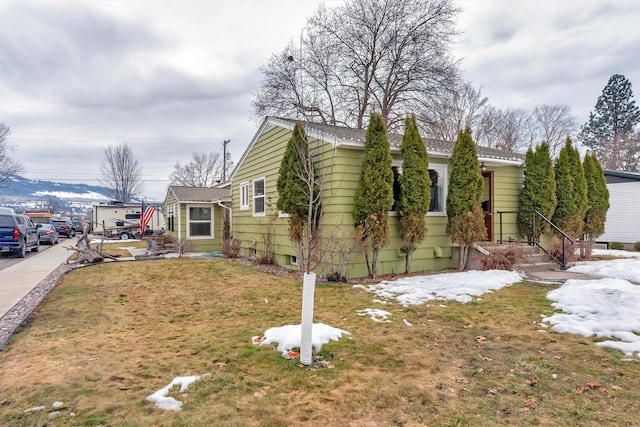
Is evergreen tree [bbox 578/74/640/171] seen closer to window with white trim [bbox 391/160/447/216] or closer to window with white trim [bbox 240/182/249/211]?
window with white trim [bbox 391/160/447/216]

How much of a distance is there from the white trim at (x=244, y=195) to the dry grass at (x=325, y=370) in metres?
7.52

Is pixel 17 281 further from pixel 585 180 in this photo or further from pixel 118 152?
pixel 118 152

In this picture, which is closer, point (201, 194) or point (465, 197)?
point (465, 197)

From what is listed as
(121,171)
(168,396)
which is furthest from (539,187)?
(121,171)

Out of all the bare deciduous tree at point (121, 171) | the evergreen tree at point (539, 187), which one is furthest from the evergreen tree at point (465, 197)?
the bare deciduous tree at point (121, 171)

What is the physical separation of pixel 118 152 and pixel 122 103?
27.1 meters

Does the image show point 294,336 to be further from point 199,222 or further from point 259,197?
point 199,222

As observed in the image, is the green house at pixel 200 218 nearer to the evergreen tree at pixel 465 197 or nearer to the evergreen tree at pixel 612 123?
the evergreen tree at pixel 465 197

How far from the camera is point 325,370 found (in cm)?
337

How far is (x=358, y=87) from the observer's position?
2212cm

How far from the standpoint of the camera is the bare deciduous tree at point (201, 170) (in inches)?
1807

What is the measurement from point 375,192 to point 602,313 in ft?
14.1

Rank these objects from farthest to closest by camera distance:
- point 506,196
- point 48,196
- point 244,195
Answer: point 48,196
point 244,195
point 506,196

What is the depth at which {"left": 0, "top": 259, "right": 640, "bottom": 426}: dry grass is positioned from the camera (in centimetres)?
261
